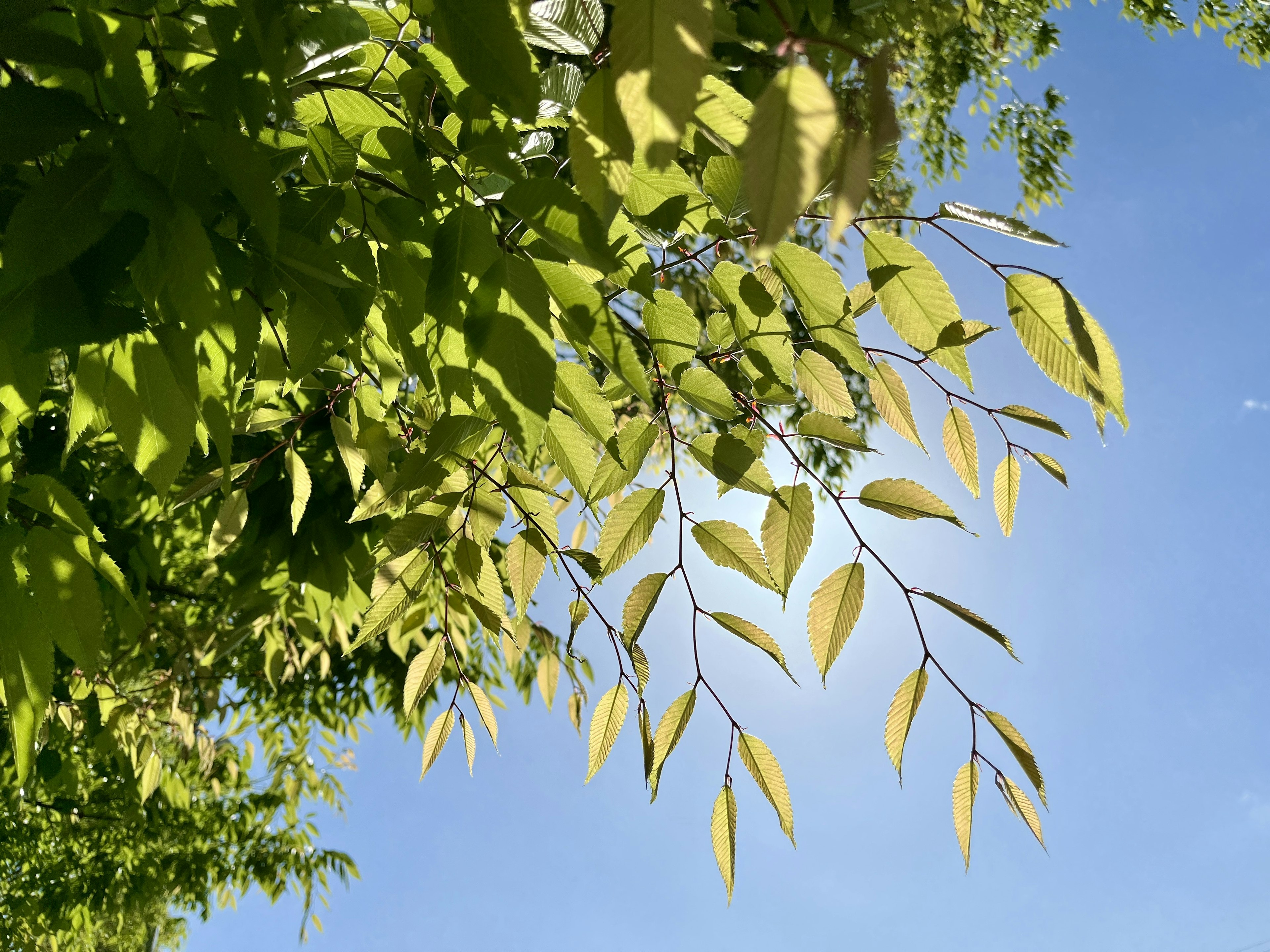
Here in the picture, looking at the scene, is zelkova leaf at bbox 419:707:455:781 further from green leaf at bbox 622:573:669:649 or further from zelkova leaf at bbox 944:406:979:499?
zelkova leaf at bbox 944:406:979:499

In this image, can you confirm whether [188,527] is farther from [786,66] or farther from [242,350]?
[786,66]

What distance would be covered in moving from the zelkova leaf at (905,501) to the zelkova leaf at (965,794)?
20 cm

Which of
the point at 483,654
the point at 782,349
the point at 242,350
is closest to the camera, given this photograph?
the point at 242,350

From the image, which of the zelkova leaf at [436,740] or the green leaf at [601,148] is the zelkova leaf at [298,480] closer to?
the zelkova leaf at [436,740]

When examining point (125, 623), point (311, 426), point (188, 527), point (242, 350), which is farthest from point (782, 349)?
point (188, 527)

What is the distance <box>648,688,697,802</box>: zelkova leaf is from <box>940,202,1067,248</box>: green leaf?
1.50ft

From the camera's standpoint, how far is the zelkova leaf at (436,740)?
0.89 metres

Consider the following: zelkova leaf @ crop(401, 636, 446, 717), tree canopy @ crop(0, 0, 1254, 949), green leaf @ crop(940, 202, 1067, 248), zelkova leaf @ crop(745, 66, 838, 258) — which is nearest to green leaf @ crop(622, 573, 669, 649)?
tree canopy @ crop(0, 0, 1254, 949)

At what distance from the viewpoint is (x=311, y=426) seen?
6.82 ft

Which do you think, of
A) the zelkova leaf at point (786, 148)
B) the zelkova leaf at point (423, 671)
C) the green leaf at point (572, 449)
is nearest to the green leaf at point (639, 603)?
the green leaf at point (572, 449)

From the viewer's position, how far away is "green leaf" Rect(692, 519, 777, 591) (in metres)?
0.71

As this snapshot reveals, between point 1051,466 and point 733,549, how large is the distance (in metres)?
0.29

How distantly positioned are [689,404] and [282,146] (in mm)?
349

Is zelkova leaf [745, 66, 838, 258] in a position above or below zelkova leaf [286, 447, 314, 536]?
below
